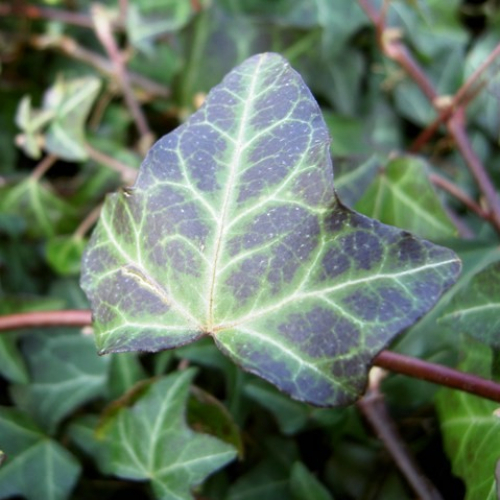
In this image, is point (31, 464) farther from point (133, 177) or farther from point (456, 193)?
point (456, 193)

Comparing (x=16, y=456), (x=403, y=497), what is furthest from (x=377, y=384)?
(x=16, y=456)

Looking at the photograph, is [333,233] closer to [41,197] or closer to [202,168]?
[202,168]

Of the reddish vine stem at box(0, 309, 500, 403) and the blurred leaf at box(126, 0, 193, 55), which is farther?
the blurred leaf at box(126, 0, 193, 55)

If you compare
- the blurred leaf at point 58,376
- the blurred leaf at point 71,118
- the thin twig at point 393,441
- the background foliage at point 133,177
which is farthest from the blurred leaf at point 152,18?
the thin twig at point 393,441

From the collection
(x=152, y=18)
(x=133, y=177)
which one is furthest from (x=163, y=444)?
(x=152, y=18)

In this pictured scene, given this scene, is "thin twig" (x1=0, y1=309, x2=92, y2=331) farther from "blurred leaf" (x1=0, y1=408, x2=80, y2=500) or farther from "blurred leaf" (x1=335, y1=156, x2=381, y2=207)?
"blurred leaf" (x1=335, y1=156, x2=381, y2=207)

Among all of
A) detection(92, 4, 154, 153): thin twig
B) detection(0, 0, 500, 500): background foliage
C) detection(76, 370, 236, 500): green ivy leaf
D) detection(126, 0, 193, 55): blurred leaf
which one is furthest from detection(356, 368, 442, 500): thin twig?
detection(126, 0, 193, 55): blurred leaf
